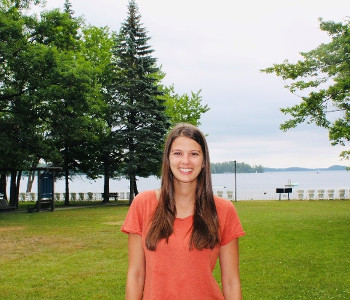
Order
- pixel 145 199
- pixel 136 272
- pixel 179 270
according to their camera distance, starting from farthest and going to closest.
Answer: pixel 145 199, pixel 136 272, pixel 179 270

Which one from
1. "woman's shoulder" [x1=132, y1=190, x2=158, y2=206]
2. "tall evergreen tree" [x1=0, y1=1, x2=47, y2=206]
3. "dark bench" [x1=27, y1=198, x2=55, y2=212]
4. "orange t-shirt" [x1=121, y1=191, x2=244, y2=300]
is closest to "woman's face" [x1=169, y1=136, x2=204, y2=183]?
"woman's shoulder" [x1=132, y1=190, x2=158, y2=206]

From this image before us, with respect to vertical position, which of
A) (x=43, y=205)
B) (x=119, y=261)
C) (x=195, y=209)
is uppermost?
(x=195, y=209)

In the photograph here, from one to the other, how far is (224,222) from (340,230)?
1663cm

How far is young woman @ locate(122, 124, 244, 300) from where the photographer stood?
2.73 metres

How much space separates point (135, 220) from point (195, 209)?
364 mm

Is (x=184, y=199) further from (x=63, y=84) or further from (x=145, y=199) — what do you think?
(x=63, y=84)

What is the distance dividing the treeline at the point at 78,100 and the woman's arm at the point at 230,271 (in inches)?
994

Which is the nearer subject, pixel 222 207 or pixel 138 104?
pixel 222 207

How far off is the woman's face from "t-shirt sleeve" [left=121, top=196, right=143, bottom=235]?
29 cm

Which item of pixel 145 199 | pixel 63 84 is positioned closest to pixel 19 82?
pixel 63 84

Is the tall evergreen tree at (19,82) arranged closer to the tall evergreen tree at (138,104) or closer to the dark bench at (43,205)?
the dark bench at (43,205)

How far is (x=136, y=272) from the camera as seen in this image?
9.34ft

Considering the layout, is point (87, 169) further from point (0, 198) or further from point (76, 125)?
point (76, 125)

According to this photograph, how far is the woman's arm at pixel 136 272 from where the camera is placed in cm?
283
